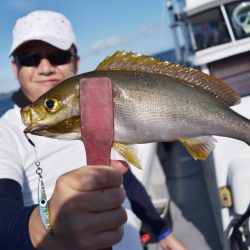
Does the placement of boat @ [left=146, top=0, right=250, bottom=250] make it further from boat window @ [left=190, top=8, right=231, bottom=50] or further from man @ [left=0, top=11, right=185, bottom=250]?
man @ [left=0, top=11, right=185, bottom=250]

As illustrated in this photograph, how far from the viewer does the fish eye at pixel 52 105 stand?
4.28ft

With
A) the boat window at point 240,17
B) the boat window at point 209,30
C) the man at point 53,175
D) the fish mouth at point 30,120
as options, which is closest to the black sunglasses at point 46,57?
the man at point 53,175

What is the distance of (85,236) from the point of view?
1.21 meters

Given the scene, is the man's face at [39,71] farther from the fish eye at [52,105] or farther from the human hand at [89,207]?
the human hand at [89,207]

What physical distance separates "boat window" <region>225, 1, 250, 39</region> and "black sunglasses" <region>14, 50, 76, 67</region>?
388cm

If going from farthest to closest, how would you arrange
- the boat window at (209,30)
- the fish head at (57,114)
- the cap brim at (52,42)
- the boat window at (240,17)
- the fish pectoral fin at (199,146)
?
the boat window at (209,30)
the boat window at (240,17)
the cap brim at (52,42)
the fish pectoral fin at (199,146)
the fish head at (57,114)

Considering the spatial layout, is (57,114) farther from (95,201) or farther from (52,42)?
(52,42)

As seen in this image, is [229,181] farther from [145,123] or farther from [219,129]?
[145,123]

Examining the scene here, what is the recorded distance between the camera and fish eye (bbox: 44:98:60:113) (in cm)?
130

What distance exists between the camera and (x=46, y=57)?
287 cm

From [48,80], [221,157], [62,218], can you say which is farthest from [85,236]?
[221,157]

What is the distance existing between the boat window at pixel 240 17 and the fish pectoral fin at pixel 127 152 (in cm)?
513

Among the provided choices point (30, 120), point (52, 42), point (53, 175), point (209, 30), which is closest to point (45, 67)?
point (52, 42)

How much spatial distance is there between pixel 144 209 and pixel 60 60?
1.51m
